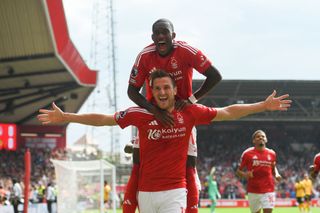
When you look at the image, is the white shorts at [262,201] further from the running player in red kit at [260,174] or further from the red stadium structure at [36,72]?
the red stadium structure at [36,72]

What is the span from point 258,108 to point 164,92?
997 mm

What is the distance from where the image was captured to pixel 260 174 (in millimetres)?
14664

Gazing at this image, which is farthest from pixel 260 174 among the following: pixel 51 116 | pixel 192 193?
pixel 51 116

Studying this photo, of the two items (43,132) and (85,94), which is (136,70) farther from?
(43,132)

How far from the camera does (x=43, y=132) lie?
54.5 m

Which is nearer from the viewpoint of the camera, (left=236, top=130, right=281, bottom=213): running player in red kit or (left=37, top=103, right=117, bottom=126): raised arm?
(left=37, top=103, right=117, bottom=126): raised arm

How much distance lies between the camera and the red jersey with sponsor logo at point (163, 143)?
282 inches

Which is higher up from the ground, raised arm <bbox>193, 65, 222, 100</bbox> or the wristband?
raised arm <bbox>193, 65, 222, 100</bbox>

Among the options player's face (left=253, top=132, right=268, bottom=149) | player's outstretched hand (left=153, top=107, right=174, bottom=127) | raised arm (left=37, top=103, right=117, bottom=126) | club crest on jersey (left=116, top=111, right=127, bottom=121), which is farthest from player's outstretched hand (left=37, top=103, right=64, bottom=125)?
player's face (left=253, top=132, right=268, bottom=149)

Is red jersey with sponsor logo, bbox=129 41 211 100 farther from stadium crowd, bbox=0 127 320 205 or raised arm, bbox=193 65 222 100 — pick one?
stadium crowd, bbox=0 127 320 205

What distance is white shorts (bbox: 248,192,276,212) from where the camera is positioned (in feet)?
47.4

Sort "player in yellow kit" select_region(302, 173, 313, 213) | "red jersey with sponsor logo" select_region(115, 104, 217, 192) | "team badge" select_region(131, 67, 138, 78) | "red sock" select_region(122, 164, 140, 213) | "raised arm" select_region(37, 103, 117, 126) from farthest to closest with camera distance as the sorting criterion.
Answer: "player in yellow kit" select_region(302, 173, 313, 213) → "team badge" select_region(131, 67, 138, 78) → "red sock" select_region(122, 164, 140, 213) → "raised arm" select_region(37, 103, 117, 126) → "red jersey with sponsor logo" select_region(115, 104, 217, 192)

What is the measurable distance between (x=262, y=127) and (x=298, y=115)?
16.7 ft

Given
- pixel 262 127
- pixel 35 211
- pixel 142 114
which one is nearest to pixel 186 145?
pixel 142 114
